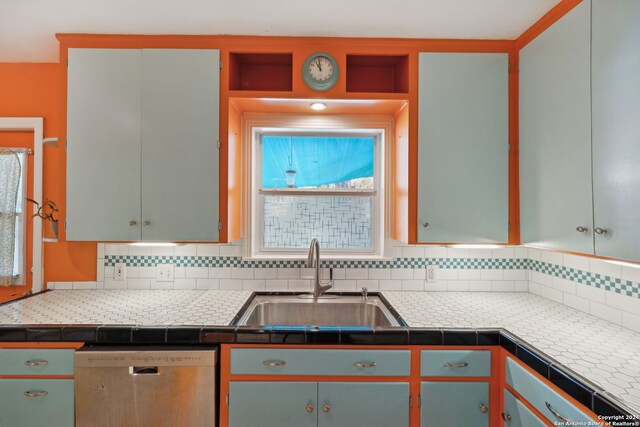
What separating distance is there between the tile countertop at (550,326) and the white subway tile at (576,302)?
0.03m

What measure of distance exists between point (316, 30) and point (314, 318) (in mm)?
1672

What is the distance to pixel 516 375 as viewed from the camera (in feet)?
4.68

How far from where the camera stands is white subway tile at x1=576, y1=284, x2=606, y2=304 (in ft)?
5.66

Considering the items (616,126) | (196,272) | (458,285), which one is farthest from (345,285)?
(616,126)

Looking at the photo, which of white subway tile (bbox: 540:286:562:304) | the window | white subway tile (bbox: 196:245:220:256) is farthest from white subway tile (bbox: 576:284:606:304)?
white subway tile (bbox: 196:245:220:256)

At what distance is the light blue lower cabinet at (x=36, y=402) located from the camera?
5.05 feet

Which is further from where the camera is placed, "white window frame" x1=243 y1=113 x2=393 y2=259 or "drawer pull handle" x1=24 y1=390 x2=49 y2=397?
"white window frame" x1=243 y1=113 x2=393 y2=259

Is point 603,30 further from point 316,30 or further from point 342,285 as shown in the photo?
point 342,285

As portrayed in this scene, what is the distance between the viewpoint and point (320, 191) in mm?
2383

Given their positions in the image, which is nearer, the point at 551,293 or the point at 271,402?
the point at 271,402

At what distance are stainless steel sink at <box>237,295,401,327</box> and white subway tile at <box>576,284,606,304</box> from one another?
106cm

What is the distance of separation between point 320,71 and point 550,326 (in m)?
1.73

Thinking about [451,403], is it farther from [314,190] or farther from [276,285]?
[314,190]

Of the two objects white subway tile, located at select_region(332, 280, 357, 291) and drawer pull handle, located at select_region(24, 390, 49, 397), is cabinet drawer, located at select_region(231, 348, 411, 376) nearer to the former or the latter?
white subway tile, located at select_region(332, 280, 357, 291)
